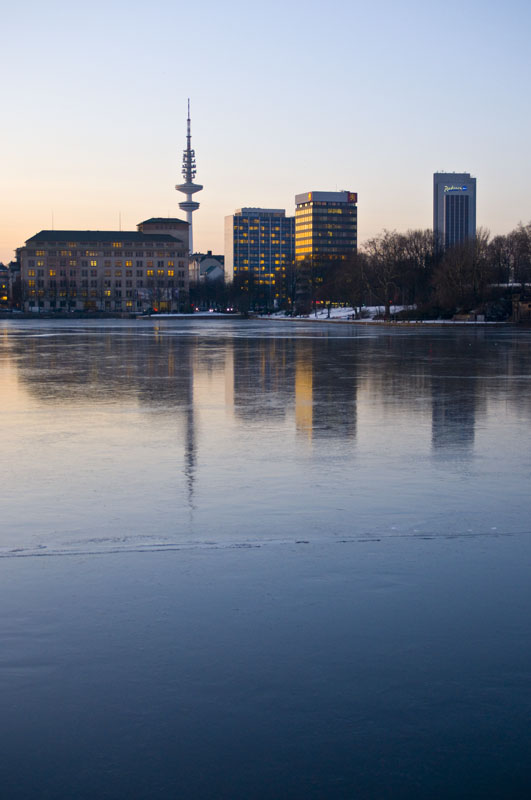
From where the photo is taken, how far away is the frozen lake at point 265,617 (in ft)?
12.5

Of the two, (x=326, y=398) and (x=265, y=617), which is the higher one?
(x=326, y=398)

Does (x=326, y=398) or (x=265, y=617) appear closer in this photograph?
(x=265, y=617)

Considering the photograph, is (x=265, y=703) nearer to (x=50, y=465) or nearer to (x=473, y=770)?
(x=473, y=770)

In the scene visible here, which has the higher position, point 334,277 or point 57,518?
point 334,277

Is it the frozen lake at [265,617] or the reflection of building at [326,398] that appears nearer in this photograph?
the frozen lake at [265,617]

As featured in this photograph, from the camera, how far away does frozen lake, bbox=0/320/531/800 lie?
12.5 feet

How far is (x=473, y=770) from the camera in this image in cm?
374

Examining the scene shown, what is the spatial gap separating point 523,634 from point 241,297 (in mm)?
180713

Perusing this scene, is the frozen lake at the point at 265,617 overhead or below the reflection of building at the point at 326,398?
below

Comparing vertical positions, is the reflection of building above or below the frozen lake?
above

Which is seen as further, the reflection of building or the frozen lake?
the reflection of building

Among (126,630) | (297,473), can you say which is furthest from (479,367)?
(126,630)

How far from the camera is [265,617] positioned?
18.1 feet

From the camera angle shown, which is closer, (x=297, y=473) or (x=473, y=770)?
(x=473, y=770)
